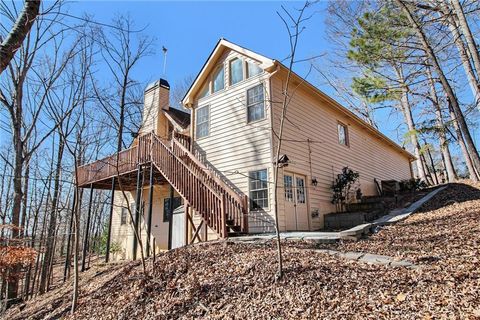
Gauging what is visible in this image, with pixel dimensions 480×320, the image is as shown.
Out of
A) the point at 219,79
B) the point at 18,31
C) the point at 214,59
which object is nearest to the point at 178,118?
the point at 219,79

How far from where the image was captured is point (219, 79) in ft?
37.0

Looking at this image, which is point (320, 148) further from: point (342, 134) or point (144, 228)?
point (144, 228)

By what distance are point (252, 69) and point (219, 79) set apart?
1.66 meters

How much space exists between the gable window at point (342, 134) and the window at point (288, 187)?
4.41 m

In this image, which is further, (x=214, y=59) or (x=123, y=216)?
(x=123, y=216)

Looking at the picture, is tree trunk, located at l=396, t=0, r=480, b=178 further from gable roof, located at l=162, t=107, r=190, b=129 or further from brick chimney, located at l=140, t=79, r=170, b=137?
brick chimney, located at l=140, t=79, r=170, b=137

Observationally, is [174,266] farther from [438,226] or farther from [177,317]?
[438,226]

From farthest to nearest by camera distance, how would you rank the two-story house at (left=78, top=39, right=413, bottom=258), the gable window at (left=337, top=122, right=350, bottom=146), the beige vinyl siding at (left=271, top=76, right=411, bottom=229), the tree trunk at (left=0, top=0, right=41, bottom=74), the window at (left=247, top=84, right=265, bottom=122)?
the gable window at (left=337, top=122, right=350, bottom=146) → the beige vinyl siding at (left=271, top=76, right=411, bottom=229) → the window at (left=247, top=84, right=265, bottom=122) → the two-story house at (left=78, top=39, right=413, bottom=258) → the tree trunk at (left=0, top=0, right=41, bottom=74)

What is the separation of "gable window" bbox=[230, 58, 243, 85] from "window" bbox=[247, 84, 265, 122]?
85cm

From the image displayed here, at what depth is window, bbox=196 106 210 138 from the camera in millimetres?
11273

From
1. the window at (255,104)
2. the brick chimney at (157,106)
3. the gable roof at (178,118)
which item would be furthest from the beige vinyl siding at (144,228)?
the window at (255,104)

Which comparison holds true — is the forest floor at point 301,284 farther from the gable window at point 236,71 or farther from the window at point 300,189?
the gable window at point 236,71

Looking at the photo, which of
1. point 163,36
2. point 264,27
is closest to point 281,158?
point 264,27

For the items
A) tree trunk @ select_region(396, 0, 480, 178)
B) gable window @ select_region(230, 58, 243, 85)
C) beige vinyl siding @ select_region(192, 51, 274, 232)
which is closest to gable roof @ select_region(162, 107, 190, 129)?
beige vinyl siding @ select_region(192, 51, 274, 232)
